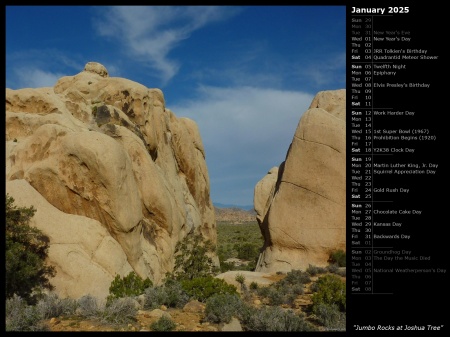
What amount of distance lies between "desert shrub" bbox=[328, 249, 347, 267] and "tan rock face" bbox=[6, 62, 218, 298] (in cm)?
1006

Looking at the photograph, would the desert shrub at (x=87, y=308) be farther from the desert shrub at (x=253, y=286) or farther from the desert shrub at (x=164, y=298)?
the desert shrub at (x=253, y=286)

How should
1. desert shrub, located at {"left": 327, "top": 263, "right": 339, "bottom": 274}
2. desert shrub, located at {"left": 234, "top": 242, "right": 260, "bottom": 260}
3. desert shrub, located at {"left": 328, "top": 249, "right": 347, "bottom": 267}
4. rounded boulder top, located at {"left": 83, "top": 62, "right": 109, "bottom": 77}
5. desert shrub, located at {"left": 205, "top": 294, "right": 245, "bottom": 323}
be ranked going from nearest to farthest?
desert shrub, located at {"left": 205, "top": 294, "right": 245, "bottom": 323} → desert shrub, located at {"left": 327, "top": 263, "right": 339, "bottom": 274} → desert shrub, located at {"left": 328, "top": 249, "right": 347, "bottom": 267} → rounded boulder top, located at {"left": 83, "top": 62, "right": 109, "bottom": 77} → desert shrub, located at {"left": 234, "top": 242, "right": 260, "bottom": 260}

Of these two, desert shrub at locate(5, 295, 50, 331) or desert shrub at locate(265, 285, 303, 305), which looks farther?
desert shrub at locate(265, 285, 303, 305)

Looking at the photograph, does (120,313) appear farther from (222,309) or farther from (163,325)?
(222,309)

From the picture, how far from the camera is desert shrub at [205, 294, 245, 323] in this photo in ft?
34.0

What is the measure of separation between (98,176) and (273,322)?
35.7 ft

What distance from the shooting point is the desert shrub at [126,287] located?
41.7 ft

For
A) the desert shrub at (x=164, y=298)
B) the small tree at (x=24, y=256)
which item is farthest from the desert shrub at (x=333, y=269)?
the small tree at (x=24, y=256)

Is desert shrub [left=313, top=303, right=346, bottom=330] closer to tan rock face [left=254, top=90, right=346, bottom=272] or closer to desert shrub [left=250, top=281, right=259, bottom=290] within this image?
desert shrub [left=250, top=281, right=259, bottom=290]

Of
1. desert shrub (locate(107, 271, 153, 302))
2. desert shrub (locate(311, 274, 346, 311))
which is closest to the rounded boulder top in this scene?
desert shrub (locate(107, 271, 153, 302))

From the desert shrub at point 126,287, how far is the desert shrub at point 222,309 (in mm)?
Result: 3575
